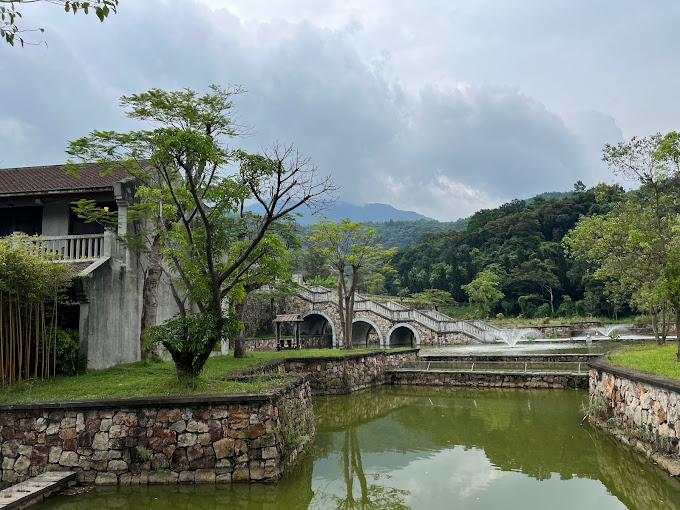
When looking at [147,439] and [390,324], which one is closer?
[147,439]

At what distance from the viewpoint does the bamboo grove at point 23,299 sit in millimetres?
7742

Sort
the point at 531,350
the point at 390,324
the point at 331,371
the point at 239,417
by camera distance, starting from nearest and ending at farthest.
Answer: the point at 239,417
the point at 331,371
the point at 531,350
the point at 390,324

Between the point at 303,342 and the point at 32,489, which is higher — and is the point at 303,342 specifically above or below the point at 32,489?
below

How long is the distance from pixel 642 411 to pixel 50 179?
44.3 ft

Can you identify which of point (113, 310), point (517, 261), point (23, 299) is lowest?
point (113, 310)

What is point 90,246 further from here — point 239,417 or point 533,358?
point 533,358

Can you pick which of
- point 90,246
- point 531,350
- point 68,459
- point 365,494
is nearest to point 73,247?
point 90,246

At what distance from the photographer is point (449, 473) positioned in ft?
22.7

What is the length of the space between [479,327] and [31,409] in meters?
26.3

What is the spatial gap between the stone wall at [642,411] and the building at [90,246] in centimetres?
967

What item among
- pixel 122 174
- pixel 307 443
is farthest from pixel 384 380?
pixel 122 174

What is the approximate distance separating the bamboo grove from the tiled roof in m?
3.18

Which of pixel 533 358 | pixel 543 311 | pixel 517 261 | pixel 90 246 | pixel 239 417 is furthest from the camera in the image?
pixel 517 261

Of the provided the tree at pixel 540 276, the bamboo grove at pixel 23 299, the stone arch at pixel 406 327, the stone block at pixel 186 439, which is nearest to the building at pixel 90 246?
the bamboo grove at pixel 23 299
